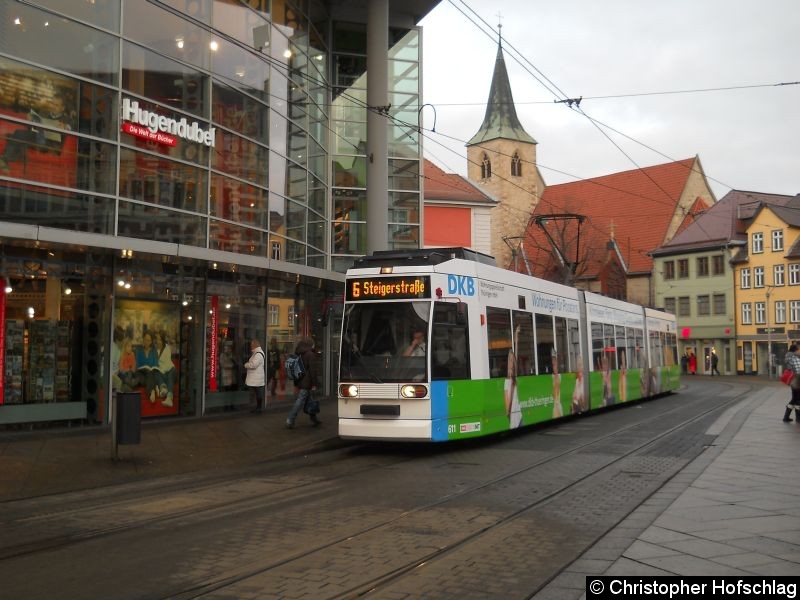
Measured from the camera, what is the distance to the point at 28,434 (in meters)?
14.2

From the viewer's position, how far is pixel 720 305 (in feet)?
208

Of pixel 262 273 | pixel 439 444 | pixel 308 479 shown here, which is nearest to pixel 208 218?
pixel 262 273

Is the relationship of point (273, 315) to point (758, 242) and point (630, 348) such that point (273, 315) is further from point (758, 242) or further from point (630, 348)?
point (758, 242)

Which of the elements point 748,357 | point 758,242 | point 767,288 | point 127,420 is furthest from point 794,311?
point 127,420

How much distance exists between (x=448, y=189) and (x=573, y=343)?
111ft

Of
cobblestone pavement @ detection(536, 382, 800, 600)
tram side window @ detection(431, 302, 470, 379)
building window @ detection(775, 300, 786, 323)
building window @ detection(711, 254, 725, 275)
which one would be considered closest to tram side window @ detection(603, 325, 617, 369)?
tram side window @ detection(431, 302, 470, 379)

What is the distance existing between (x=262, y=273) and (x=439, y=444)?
703cm

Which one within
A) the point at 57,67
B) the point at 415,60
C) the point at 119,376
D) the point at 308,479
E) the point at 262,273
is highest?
the point at 415,60

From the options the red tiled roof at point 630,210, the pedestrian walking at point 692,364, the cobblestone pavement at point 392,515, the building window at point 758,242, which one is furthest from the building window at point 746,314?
the cobblestone pavement at point 392,515

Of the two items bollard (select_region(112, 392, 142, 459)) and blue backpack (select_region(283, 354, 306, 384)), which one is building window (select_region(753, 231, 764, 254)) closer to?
blue backpack (select_region(283, 354, 306, 384))

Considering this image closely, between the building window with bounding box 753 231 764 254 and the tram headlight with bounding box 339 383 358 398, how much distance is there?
179 feet

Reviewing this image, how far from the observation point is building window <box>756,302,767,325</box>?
196 feet

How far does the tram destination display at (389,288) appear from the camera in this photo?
1309 centimetres

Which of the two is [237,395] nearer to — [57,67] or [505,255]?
[57,67]
